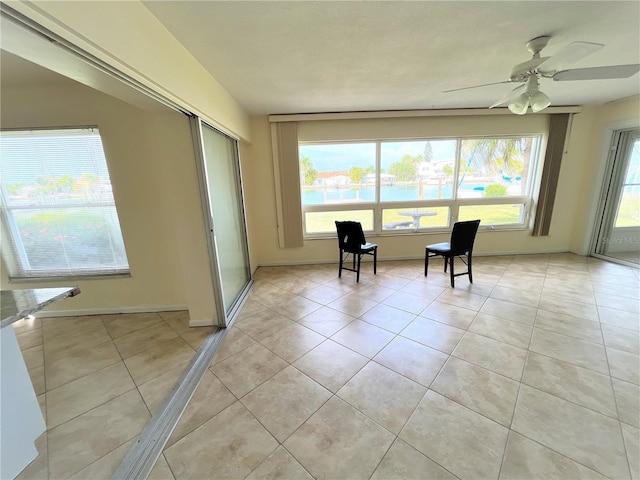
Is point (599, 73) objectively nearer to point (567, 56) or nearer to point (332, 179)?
point (567, 56)

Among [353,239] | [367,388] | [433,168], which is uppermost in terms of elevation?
[433,168]

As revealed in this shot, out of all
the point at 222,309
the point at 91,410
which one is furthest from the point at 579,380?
the point at 91,410

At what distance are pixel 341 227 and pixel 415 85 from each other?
1.84 m

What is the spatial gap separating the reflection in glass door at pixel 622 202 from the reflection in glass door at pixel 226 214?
5.62 metres

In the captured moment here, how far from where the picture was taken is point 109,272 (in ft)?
8.72

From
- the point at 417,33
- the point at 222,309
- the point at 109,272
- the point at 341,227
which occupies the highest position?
the point at 417,33

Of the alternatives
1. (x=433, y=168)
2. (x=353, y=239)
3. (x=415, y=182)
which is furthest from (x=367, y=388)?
(x=433, y=168)

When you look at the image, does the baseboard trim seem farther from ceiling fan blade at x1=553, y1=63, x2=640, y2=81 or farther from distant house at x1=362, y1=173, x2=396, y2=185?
ceiling fan blade at x1=553, y1=63, x2=640, y2=81

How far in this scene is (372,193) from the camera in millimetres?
4094

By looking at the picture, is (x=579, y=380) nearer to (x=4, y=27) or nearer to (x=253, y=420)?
(x=253, y=420)

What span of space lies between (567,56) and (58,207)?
4.42m

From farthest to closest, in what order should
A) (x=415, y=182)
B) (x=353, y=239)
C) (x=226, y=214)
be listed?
(x=415, y=182) → (x=353, y=239) → (x=226, y=214)

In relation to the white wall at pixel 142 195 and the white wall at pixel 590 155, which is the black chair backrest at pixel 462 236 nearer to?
the white wall at pixel 590 155

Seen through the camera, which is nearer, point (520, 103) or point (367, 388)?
point (367, 388)
